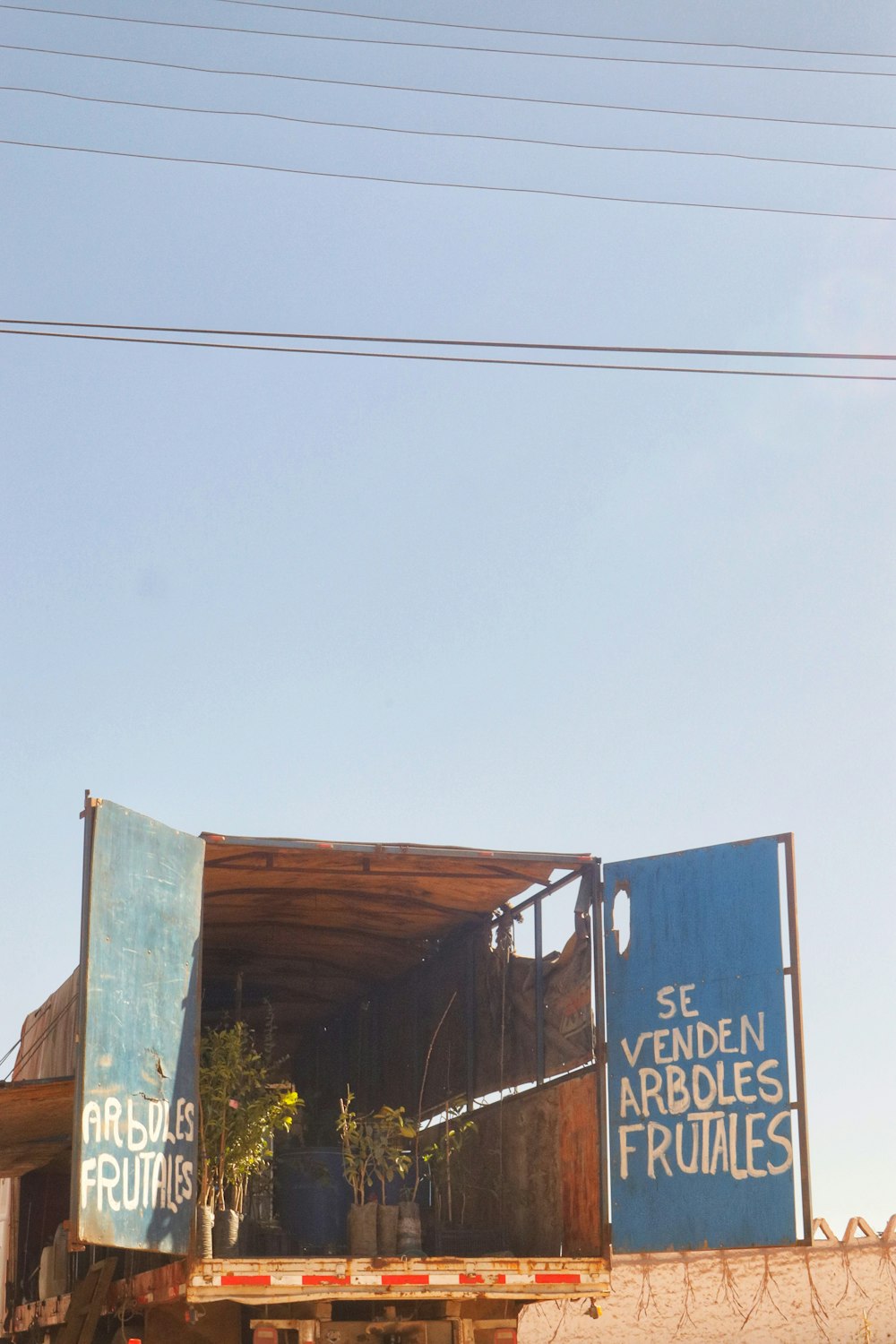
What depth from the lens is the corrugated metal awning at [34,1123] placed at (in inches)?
436

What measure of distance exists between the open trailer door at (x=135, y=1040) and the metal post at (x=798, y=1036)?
370 centimetres

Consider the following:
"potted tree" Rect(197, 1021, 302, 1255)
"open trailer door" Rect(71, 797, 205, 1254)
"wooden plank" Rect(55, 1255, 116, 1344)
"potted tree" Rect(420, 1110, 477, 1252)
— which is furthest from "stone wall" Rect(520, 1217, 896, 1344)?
"open trailer door" Rect(71, 797, 205, 1254)

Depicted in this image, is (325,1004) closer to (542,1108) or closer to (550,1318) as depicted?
(542,1108)

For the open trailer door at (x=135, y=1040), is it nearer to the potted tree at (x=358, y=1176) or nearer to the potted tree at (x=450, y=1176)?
the potted tree at (x=358, y=1176)

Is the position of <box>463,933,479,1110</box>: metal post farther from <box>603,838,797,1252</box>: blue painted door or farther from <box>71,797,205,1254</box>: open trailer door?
<box>71,797,205,1254</box>: open trailer door

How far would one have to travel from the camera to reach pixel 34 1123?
40.7 feet

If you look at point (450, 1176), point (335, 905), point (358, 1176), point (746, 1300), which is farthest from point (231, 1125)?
point (746, 1300)

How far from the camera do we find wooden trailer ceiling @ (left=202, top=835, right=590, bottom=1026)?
10461 millimetres

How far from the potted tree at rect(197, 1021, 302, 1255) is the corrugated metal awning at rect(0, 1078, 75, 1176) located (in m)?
0.89

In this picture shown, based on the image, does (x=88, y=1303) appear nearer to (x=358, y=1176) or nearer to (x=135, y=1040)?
(x=358, y=1176)

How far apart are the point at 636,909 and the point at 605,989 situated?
568mm

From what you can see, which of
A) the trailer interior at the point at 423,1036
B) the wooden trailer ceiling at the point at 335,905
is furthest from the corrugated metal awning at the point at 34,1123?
the wooden trailer ceiling at the point at 335,905

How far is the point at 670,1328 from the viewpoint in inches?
779

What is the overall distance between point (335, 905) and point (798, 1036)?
387cm
